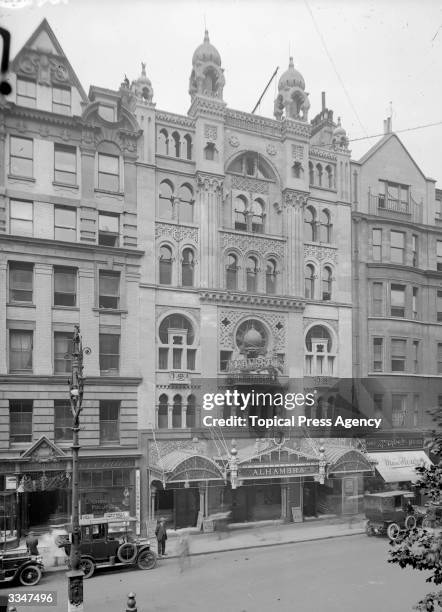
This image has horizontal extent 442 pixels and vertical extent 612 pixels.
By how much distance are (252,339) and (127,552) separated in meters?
11.9

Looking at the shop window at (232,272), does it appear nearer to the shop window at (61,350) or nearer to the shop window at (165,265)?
the shop window at (165,265)

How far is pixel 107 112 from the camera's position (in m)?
26.9

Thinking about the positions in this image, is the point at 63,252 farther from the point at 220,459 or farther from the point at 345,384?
the point at 345,384

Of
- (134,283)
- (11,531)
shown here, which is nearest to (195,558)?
(11,531)

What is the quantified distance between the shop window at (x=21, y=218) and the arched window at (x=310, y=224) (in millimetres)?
14701

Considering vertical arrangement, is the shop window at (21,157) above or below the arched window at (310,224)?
above

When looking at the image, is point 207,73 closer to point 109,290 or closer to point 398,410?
point 109,290

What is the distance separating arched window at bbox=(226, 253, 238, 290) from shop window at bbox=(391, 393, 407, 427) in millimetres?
12008

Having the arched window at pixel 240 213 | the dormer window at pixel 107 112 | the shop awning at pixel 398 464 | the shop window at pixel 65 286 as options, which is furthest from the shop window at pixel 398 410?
the dormer window at pixel 107 112

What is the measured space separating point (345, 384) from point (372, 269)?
7061 mm

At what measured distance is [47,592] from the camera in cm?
1712

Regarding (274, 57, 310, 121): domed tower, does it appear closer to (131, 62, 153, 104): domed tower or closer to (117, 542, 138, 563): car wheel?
(131, 62, 153, 104): domed tower

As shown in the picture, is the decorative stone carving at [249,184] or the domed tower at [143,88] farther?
the decorative stone carving at [249,184]

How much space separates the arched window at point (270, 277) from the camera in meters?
30.0
